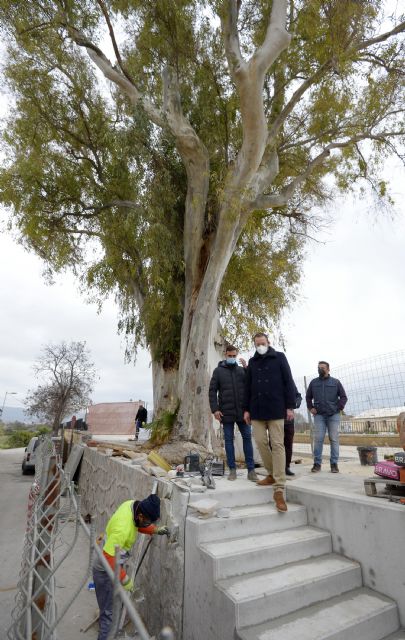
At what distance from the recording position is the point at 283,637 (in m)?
2.52

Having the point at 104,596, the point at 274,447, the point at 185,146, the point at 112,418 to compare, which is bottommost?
the point at 104,596

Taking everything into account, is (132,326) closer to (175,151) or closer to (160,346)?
(160,346)

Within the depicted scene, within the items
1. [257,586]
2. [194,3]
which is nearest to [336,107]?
[194,3]

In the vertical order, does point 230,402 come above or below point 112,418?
below

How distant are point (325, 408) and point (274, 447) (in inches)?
78.5

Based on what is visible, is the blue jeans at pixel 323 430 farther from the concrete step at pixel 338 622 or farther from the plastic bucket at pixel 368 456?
the concrete step at pixel 338 622

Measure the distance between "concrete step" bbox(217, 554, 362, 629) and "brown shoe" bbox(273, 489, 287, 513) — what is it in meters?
0.52

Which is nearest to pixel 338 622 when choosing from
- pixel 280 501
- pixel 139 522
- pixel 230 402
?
pixel 280 501

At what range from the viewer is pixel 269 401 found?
4316 millimetres

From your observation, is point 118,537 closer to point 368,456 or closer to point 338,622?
point 338,622

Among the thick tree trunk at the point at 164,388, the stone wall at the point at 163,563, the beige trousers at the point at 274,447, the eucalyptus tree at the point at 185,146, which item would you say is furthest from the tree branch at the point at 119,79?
the stone wall at the point at 163,563

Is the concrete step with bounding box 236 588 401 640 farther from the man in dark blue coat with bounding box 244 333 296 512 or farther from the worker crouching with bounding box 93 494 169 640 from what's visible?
the man in dark blue coat with bounding box 244 333 296 512

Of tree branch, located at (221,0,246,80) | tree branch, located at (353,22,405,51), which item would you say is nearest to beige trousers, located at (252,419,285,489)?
tree branch, located at (221,0,246,80)

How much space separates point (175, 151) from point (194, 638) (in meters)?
9.25
